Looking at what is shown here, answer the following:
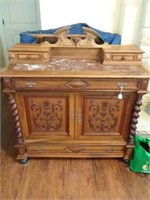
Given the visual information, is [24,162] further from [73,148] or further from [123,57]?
[123,57]

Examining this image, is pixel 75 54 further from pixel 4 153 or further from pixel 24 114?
pixel 4 153

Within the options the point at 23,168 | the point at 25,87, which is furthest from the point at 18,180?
the point at 25,87

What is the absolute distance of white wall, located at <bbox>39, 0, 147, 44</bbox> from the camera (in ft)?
5.73

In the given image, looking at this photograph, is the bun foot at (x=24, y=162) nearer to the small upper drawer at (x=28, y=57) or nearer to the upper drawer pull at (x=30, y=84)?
the upper drawer pull at (x=30, y=84)

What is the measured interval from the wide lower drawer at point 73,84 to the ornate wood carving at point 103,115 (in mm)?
148

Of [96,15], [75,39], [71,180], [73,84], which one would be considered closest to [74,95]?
[73,84]

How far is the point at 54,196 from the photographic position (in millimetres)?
1354

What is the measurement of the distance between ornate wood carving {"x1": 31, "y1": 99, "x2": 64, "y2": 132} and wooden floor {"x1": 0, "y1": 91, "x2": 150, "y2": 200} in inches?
15.4

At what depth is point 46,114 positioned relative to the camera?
1.44 meters

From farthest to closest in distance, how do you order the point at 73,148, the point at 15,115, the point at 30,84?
the point at 73,148, the point at 15,115, the point at 30,84

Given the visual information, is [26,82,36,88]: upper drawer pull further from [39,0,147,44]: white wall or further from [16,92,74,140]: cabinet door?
[39,0,147,44]: white wall

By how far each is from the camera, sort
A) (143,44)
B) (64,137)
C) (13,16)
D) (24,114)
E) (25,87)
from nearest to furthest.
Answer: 1. (25,87)
2. (24,114)
3. (64,137)
4. (143,44)
5. (13,16)

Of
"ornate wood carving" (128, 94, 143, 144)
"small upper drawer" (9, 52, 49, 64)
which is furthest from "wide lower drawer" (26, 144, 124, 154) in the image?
"small upper drawer" (9, 52, 49, 64)

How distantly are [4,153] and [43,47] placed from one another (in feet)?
3.69
